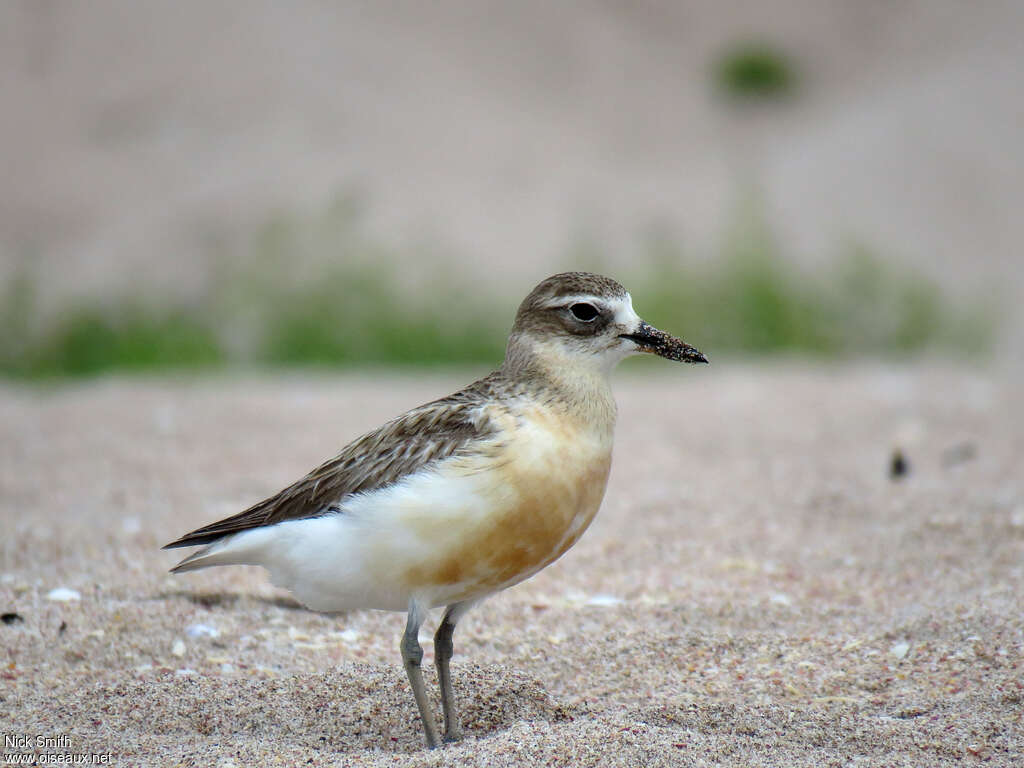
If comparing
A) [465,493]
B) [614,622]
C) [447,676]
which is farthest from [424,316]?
[465,493]

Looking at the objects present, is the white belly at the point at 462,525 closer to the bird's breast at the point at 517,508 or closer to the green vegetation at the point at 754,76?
the bird's breast at the point at 517,508

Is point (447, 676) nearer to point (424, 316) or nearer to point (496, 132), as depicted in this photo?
point (424, 316)

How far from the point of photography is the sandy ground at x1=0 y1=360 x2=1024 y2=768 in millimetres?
3607

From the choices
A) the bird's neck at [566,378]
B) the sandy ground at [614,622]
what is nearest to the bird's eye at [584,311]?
the bird's neck at [566,378]

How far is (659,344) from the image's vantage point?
12.4ft

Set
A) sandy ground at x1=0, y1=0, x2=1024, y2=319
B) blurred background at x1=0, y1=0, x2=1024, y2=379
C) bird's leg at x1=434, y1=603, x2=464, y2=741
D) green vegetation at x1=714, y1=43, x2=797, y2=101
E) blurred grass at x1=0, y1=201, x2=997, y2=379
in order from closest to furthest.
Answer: bird's leg at x1=434, y1=603, x2=464, y2=741 < blurred grass at x1=0, y1=201, x2=997, y2=379 < blurred background at x1=0, y1=0, x2=1024, y2=379 < sandy ground at x1=0, y1=0, x2=1024, y2=319 < green vegetation at x1=714, y1=43, x2=797, y2=101

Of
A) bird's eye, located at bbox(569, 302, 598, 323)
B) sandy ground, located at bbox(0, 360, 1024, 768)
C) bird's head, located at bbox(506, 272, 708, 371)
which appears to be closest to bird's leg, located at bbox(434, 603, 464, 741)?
sandy ground, located at bbox(0, 360, 1024, 768)

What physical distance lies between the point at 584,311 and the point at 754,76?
16.2 meters

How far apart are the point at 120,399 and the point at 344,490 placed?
568cm

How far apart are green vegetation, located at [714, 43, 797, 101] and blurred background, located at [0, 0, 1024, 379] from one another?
50 millimetres

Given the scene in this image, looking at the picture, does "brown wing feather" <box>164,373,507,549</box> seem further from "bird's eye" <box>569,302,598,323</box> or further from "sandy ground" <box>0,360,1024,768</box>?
"sandy ground" <box>0,360,1024,768</box>

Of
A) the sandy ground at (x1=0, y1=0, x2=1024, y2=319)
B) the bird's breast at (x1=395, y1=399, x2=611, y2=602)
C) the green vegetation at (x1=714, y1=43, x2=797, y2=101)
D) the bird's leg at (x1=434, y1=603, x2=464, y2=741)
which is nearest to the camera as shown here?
the bird's breast at (x1=395, y1=399, x2=611, y2=602)

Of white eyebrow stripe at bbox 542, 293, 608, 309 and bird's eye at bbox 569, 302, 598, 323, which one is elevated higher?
white eyebrow stripe at bbox 542, 293, 608, 309

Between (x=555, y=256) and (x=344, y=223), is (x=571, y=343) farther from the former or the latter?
(x=555, y=256)
